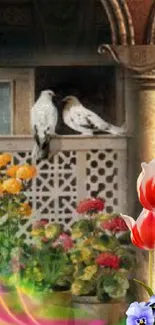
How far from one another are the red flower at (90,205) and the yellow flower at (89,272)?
8.4 inches

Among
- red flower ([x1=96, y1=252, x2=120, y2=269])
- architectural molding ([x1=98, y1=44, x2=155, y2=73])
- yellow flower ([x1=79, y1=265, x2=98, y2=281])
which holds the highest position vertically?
architectural molding ([x1=98, y1=44, x2=155, y2=73])

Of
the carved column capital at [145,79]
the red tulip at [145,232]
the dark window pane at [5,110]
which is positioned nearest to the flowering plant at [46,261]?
the dark window pane at [5,110]

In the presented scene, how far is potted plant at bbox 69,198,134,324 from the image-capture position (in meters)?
3.44

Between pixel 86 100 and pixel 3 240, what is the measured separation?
627 millimetres

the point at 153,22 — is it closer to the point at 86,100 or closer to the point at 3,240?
the point at 86,100

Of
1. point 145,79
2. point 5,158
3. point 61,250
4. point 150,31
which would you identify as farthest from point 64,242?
point 150,31

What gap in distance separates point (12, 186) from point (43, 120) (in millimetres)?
286

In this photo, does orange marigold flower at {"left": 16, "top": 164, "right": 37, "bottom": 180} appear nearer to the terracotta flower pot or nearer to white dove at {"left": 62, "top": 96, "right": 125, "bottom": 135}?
white dove at {"left": 62, "top": 96, "right": 125, "bottom": 135}

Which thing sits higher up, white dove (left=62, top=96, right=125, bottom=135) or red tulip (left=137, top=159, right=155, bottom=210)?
white dove (left=62, top=96, right=125, bottom=135)

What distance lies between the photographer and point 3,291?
11.4ft

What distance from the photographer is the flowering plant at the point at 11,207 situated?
3.45m

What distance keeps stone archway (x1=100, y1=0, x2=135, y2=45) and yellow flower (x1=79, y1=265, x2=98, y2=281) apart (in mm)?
865

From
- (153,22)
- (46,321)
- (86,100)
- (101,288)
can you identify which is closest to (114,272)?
(101,288)

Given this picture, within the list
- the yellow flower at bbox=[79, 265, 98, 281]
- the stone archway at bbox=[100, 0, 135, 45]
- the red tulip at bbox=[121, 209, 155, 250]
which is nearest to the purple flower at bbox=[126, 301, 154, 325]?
the red tulip at bbox=[121, 209, 155, 250]
